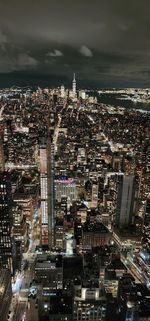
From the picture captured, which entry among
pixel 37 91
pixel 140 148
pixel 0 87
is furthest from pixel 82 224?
pixel 37 91

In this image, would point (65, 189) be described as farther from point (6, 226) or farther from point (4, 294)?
point (4, 294)

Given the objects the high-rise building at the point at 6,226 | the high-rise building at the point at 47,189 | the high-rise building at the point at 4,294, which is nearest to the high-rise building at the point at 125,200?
the high-rise building at the point at 47,189

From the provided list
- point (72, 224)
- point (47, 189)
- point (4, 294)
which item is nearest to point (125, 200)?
point (72, 224)

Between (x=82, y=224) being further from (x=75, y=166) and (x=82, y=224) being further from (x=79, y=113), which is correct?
(x=79, y=113)

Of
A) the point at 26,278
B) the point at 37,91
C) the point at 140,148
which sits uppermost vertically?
the point at 37,91

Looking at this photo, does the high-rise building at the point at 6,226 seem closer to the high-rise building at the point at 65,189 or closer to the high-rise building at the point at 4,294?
the high-rise building at the point at 4,294
